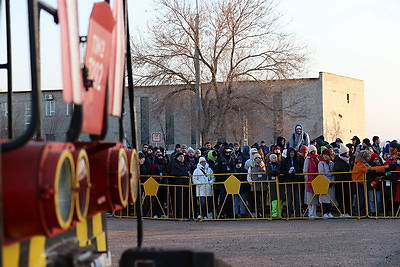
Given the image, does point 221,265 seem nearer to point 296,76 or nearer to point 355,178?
point 355,178

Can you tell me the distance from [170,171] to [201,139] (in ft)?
69.6

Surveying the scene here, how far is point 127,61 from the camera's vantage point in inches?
162

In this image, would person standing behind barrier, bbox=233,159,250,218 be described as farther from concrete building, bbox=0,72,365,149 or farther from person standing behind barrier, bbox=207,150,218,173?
concrete building, bbox=0,72,365,149

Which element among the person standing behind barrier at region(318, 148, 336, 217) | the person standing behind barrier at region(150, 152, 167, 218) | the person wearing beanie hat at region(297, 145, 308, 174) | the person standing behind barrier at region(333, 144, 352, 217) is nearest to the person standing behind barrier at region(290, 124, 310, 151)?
the person wearing beanie hat at region(297, 145, 308, 174)

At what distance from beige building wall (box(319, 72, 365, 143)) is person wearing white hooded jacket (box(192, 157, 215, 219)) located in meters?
38.1

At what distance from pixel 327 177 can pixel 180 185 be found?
11.9ft

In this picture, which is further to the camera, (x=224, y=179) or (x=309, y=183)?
(x=224, y=179)

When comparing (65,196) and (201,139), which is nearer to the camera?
(65,196)

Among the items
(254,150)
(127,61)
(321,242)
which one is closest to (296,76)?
(254,150)

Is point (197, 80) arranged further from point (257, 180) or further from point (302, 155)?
point (302, 155)

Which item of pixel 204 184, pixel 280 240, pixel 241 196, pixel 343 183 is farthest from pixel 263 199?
pixel 280 240

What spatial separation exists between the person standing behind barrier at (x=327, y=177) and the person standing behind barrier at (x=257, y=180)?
1.40 m

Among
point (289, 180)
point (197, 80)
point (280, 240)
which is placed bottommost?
point (280, 240)

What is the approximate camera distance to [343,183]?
1739cm
